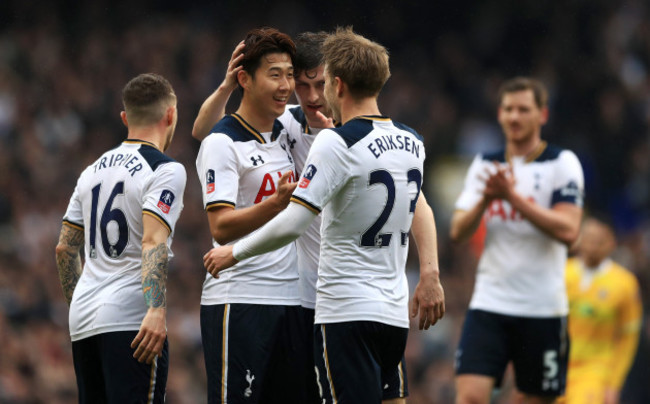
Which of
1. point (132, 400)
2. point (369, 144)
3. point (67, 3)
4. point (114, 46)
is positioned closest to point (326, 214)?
point (369, 144)

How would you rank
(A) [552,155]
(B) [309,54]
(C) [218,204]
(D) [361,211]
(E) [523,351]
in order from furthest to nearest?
1. (A) [552,155]
2. (E) [523,351]
3. (B) [309,54]
4. (C) [218,204]
5. (D) [361,211]

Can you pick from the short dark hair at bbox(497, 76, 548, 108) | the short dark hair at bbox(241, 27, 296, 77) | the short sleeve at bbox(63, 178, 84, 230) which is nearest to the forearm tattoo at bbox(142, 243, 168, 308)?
the short sleeve at bbox(63, 178, 84, 230)

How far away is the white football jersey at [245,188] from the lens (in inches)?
195

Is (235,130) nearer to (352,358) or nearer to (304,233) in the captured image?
(304,233)

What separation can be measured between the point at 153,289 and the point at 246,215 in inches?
23.6

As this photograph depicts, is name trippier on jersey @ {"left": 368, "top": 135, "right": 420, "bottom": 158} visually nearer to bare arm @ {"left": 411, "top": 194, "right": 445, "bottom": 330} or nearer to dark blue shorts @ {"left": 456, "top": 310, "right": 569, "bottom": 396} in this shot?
bare arm @ {"left": 411, "top": 194, "right": 445, "bottom": 330}

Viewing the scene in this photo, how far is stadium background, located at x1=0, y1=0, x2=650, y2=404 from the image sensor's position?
11930 mm

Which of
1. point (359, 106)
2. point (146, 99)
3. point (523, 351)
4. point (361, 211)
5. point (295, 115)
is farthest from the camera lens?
point (523, 351)

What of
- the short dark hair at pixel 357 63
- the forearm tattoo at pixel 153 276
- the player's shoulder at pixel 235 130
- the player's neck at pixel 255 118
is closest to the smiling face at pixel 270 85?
the player's neck at pixel 255 118

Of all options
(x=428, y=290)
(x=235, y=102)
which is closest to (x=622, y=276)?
(x=428, y=290)

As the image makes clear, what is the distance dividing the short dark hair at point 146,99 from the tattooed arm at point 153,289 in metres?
0.64

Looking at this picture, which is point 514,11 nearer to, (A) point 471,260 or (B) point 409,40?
(B) point 409,40

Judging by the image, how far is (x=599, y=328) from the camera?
8.79 m

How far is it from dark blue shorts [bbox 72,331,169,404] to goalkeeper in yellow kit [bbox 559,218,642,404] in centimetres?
483
